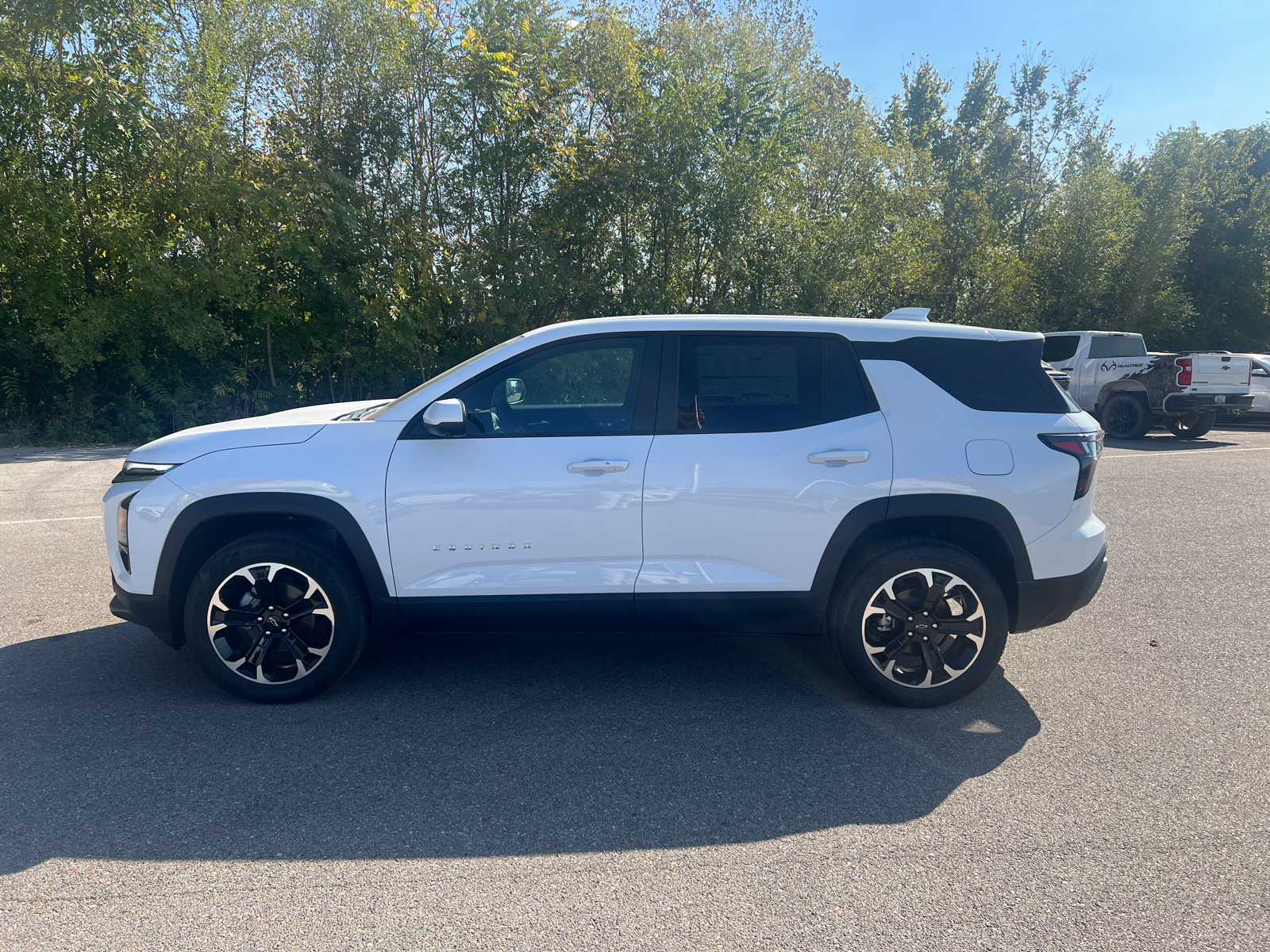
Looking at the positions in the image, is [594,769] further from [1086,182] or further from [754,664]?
[1086,182]

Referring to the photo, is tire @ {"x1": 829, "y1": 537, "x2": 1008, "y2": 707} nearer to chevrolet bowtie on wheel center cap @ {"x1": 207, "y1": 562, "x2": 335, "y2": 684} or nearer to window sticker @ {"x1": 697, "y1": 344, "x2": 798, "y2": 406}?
window sticker @ {"x1": 697, "y1": 344, "x2": 798, "y2": 406}

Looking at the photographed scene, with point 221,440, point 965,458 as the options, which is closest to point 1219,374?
point 965,458

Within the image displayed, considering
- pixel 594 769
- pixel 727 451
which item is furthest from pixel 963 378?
pixel 594 769

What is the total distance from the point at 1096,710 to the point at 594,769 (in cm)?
237

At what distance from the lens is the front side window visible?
3.98m

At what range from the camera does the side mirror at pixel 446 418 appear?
372cm

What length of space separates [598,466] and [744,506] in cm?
67

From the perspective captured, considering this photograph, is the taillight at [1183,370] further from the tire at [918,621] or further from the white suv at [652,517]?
the tire at [918,621]

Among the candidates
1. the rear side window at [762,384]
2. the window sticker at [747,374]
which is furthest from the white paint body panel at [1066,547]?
the window sticker at [747,374]

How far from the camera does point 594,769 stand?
11.0 feet

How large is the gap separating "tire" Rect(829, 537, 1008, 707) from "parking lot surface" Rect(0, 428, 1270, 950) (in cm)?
16

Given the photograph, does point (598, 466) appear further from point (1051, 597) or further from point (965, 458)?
point (1051, 597)

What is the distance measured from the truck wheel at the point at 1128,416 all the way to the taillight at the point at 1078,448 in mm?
12793

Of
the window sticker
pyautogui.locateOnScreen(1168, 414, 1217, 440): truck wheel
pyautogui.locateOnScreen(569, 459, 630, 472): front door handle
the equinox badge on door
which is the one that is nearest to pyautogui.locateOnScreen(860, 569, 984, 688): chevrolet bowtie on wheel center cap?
the window sticker
